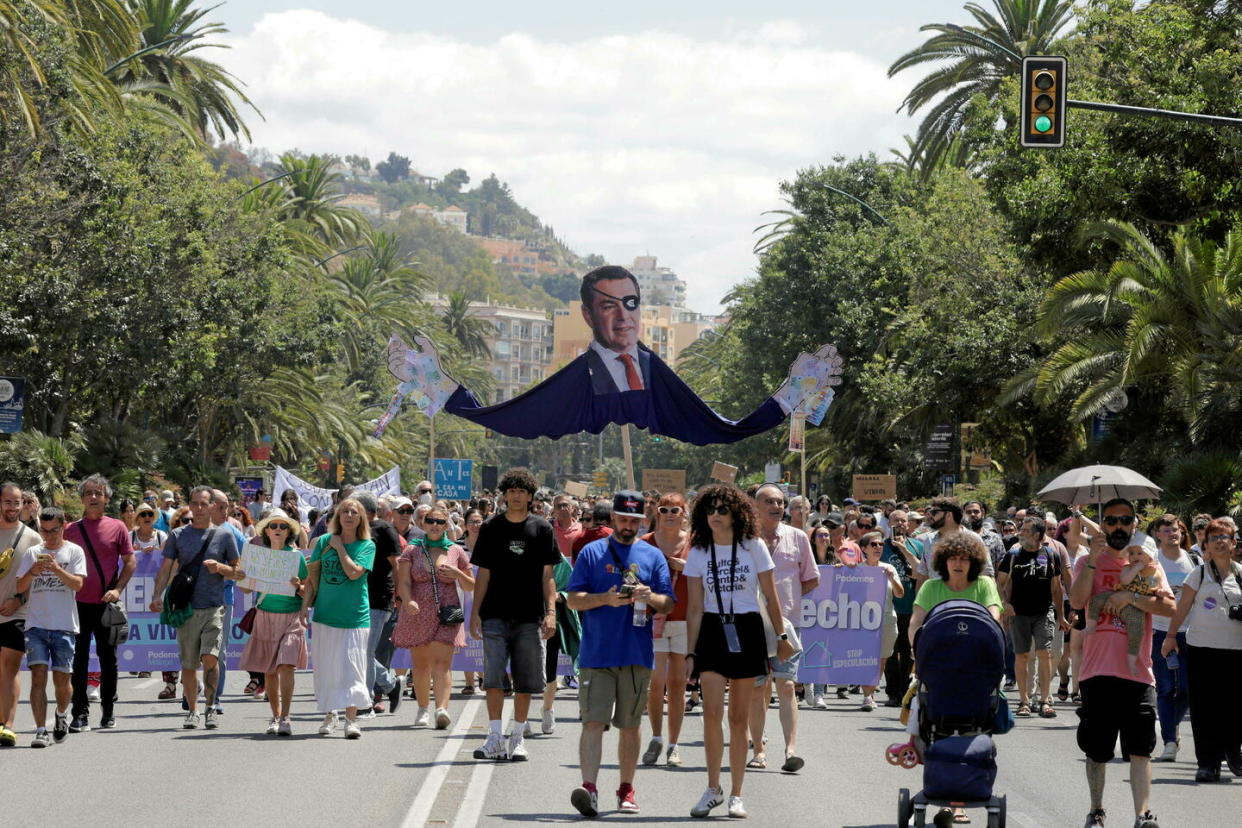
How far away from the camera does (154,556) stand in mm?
17312

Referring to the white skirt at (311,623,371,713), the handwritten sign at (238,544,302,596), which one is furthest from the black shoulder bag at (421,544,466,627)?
the handwritten sign at (238,544,302,596)

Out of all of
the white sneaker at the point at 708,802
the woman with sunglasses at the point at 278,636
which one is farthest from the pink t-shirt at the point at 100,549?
the white sneaker at the point at 708,802

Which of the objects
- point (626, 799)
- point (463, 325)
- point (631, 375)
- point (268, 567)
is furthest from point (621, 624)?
point (463, 325)

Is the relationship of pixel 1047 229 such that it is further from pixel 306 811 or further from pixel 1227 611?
pixel 306 811

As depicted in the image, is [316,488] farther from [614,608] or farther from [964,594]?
[964,594]

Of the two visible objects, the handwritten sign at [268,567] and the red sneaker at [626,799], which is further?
the handwritten sign at [268,567]

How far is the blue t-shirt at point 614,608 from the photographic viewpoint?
10094 mm

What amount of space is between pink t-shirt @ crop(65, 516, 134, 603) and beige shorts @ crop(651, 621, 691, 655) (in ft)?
14.1

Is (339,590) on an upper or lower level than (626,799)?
upper

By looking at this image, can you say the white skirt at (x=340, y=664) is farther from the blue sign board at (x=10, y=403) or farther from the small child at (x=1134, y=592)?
the blue sign board at (x=10, y=403)

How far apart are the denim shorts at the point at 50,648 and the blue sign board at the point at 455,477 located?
103 ft

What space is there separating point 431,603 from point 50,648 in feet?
9.86

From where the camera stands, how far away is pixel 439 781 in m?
11.0

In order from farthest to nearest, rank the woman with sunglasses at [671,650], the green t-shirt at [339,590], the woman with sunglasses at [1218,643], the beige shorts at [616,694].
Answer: the green t-shirt at [339,590] < the woman with sunglasses at [1218,643] < the woman with sunglasses at [671,650] < the beige shorts at [616,694]
